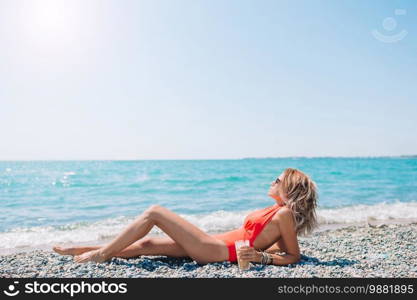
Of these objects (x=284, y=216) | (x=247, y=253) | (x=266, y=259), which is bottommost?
(x=266, y=259)

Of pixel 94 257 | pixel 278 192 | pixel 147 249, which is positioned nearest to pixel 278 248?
pixel 278 192

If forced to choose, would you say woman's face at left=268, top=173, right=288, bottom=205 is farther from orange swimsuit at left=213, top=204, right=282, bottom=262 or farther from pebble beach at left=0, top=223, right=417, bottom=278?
pebble beach at left=0, top=223, right=417, bottom=278

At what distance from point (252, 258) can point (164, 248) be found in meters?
1.36

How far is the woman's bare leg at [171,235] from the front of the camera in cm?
511

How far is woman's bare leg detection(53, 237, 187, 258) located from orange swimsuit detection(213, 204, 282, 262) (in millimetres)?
730

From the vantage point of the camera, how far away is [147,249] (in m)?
5.60

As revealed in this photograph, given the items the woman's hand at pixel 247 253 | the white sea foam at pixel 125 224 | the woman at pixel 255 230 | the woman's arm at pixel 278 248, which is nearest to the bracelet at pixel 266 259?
the woman at pixel 255 230

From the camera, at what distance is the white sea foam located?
9.26 m

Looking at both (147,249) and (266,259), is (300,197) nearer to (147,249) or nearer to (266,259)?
(266,259)

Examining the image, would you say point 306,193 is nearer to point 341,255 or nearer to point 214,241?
point 214,241

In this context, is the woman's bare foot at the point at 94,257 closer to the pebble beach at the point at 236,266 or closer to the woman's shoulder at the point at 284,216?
the pebble beach at the point at 236,266

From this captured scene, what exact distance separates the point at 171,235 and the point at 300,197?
1.82 metres

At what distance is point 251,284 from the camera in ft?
14.5

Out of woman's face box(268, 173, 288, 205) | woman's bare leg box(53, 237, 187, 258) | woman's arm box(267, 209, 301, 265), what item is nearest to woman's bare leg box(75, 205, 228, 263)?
woman's bare leg box(53, 237, 187, 258)
